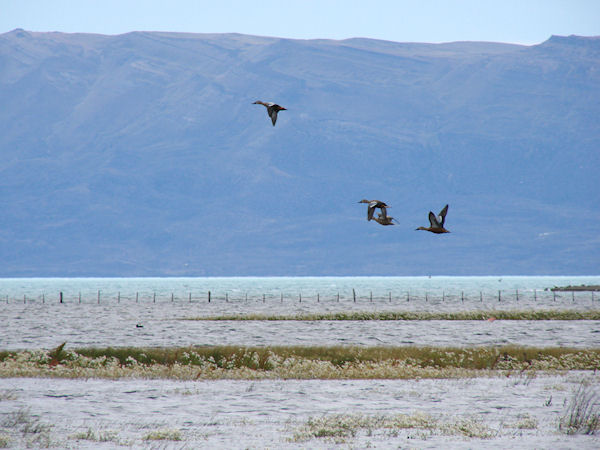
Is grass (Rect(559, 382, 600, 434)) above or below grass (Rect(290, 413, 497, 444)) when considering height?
above

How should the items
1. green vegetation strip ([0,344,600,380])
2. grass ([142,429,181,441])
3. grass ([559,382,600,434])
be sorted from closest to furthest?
grass ([142,429,181,441]) < grass ([559,382,600,434]) < green vegetation strip ([0,344,600,380])

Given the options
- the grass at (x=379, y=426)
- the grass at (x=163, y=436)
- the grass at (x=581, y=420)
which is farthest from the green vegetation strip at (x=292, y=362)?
the grass at (x=163, y=436)

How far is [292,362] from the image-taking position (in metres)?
42.4

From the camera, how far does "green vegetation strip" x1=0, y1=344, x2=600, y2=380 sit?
39750 mm

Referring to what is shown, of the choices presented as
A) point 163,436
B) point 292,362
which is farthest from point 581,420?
point 292,362

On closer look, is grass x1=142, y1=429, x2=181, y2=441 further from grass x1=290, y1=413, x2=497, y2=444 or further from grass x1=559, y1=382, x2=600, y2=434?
grass x1=559, y1=382, x2=600, y2=434

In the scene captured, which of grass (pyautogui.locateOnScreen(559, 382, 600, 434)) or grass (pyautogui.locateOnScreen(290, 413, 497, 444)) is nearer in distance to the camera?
grass (pyautogui.locateOnScreen(290, 413, 497, 444))

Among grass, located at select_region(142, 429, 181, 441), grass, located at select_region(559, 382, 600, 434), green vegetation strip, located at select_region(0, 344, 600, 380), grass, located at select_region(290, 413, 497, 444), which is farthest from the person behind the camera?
green vegetation strip, located at select_region(0, 344, 600, 380)

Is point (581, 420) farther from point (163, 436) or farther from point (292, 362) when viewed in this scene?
point (292, 362)

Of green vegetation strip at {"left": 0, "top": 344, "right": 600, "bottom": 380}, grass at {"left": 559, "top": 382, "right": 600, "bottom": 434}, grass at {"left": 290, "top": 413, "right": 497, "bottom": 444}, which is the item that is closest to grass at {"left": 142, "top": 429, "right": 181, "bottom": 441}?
grass at {"left": 290, "top": 413, "right": 497, "bottom": 444}

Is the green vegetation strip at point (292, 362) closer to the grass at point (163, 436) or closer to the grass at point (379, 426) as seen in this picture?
the grass at point (379, 426)

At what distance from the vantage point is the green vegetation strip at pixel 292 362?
39.8m

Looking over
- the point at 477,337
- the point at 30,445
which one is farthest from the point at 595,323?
the point at 30,445

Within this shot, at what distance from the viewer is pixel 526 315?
97938mm
